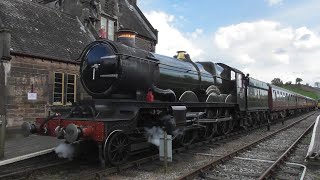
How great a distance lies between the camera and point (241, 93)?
1556cm

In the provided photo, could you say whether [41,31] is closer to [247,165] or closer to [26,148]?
[26,148]

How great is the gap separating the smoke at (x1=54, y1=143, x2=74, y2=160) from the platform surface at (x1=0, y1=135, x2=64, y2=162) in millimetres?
941

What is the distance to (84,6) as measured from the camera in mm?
20969

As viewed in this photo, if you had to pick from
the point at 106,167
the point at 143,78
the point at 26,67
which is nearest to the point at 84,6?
the point at 26,67

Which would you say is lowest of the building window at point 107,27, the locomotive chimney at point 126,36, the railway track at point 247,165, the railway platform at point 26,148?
the railway track at point 247,165

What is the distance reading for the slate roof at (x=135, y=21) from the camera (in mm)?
27312

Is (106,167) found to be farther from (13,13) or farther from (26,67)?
(13,13)

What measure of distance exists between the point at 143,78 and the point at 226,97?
6151 millimetres

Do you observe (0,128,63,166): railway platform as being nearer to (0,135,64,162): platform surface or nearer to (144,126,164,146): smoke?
(0,135,64,162): platform surface

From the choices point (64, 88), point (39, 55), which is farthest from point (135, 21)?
point (39, 55)

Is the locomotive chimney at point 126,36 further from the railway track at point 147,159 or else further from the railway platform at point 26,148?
the railway platform at point 26,148

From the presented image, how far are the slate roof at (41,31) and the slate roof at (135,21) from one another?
798 cm

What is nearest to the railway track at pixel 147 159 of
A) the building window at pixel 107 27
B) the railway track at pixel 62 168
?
the railway track at pixel 62 168

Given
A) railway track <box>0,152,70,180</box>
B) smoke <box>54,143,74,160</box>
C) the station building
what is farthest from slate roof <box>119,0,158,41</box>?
smoke <box>54,143,74,160</box>
